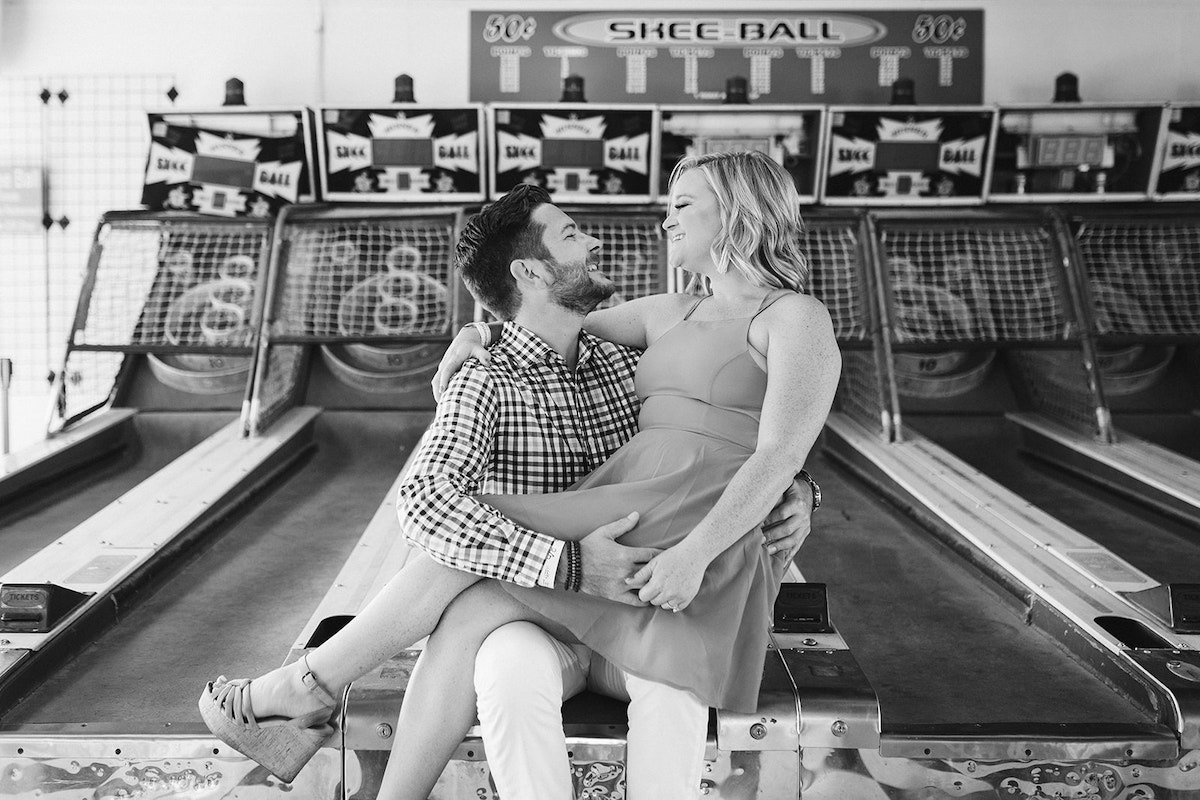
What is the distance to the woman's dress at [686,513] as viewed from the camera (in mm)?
1785

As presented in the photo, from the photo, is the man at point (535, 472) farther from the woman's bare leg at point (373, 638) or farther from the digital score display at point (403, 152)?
the digital score display at point (403, 152)

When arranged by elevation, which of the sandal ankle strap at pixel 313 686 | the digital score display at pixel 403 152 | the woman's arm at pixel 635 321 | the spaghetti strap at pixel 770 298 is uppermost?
the digital score display at pixel 403 152

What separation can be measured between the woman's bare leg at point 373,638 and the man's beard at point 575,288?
1.97 ft

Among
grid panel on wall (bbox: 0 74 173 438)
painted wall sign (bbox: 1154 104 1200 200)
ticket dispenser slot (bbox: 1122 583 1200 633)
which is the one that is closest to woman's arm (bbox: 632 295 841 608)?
ticket dispenser slot (bbox: 1122 583 1200 633)

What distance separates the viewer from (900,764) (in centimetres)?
211

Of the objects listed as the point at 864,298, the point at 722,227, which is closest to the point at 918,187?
the point at 864,298

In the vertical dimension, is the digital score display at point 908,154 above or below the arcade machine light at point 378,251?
above

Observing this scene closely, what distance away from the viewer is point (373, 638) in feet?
6.08

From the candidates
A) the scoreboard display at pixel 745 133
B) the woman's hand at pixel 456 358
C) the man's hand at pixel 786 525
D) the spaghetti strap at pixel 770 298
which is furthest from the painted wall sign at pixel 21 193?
the man's hand at pixel 786 525

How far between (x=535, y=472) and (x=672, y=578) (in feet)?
1.41

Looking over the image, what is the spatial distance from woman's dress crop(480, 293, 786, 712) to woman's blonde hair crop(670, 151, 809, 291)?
67 mm

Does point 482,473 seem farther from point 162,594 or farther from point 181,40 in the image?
point 181,40

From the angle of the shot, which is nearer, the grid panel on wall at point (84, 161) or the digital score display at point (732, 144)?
the digital score display at point (732, 144)

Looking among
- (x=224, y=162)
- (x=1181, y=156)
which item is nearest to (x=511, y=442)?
(x=224, y=162)
